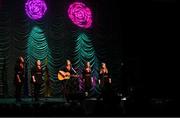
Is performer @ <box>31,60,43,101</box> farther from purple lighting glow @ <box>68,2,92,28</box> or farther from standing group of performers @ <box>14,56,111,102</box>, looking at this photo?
purple lighting glow @ <box>68,2,92,28</box>

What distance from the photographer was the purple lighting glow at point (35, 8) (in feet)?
58.1

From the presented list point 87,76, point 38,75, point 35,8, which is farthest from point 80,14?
point 38,75

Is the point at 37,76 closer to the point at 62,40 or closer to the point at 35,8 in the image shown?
the point at 62,40

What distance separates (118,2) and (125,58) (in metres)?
3.18

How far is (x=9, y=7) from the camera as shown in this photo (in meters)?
17.2

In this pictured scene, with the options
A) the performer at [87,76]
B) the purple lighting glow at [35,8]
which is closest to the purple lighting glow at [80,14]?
the purple lighting glow at [35,8]

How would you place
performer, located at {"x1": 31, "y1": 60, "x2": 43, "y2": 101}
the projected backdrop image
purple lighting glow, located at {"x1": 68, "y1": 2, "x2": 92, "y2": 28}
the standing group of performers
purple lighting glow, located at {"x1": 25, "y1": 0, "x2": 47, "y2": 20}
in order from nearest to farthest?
the standing group of performers
performer, located at {"x1": 31, "y1": 60, "x2": 43, "y2": 101}
the projected backdrop image
purple lighting glow, located at {"x1": 25, "y1": 0, "x2": 47, "y2": 20}
purple lighting glow, located at {"x1": 68, "y1": 2, "x2": 92, "y2": 28}

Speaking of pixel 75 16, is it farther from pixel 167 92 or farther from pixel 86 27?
pixel 167 92

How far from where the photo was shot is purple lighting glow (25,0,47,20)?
1770cm

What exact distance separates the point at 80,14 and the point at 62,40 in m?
1.67

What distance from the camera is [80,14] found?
19281 mm

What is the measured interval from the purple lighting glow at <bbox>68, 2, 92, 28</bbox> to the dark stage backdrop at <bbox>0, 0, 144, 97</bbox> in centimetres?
23

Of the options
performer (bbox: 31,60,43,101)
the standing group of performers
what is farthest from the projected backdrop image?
performer (bbox: 31,60,43,101)

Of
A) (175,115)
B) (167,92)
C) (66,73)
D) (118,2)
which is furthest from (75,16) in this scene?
(175,115)
